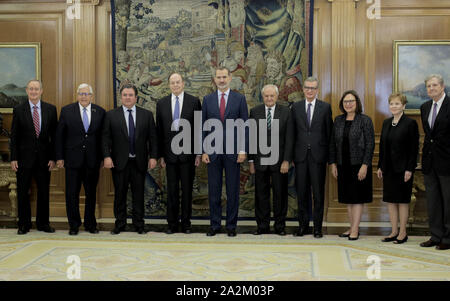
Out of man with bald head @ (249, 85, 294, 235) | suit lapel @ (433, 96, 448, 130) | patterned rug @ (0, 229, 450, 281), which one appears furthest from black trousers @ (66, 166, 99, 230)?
suit lapel @ (433, 96, 448, 130)

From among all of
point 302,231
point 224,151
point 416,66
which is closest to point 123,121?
point 224,151

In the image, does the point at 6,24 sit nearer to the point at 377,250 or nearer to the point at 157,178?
the point at 157,178

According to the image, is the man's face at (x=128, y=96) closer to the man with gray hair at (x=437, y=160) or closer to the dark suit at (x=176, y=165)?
the dark suit at (x=176, y=165)

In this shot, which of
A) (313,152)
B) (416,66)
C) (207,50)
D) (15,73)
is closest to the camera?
(313,152)

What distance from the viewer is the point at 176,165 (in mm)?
5512

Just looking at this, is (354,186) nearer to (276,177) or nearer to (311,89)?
(276,177)

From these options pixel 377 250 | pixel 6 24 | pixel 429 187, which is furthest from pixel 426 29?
pixel 6 24

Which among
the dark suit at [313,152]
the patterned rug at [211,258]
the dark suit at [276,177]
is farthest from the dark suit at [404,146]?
the dark suit at [276,177]

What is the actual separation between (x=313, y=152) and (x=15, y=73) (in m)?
4.22

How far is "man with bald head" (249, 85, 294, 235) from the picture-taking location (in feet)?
17.6

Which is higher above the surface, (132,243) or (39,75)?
(39,75)

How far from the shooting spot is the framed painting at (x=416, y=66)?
6.14 metres

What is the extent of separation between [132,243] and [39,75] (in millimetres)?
3019

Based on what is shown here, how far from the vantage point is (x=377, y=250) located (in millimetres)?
4625
